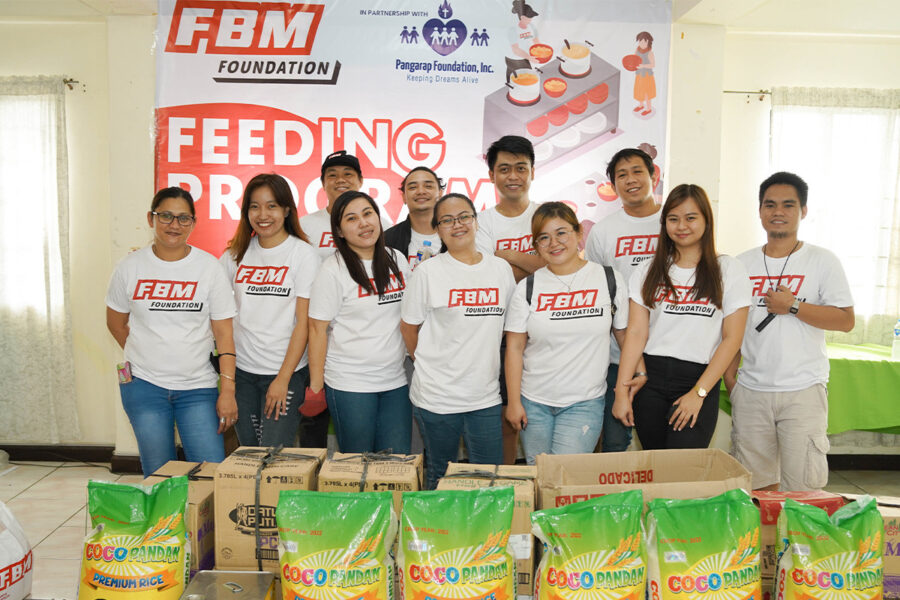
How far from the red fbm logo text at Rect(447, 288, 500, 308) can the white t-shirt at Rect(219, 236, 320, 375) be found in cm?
61

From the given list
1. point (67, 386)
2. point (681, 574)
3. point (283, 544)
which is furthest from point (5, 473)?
point (681, 574)

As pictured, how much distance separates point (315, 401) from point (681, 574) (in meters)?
1.58

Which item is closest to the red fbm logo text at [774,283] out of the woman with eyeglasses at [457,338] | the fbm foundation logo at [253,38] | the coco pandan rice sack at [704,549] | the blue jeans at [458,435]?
the woman with eyeglasses at [457,338]

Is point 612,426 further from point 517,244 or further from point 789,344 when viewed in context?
point 517,244

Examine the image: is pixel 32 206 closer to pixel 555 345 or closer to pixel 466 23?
pixel 466 23

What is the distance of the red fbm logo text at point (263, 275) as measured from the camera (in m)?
2.57

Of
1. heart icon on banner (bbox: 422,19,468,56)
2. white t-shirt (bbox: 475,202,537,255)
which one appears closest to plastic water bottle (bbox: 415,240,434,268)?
white t-shirt (bbox: 475,202,537,255)

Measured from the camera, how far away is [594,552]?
1445 millimetres

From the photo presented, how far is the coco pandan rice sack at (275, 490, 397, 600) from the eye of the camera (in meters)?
1.45

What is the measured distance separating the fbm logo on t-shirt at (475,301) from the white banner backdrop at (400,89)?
5.60 ft

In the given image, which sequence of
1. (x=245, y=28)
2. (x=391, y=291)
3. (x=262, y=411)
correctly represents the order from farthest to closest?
1. (x=245, y=28)
2. (x=262, y=411)
3. (x=391, y=291)

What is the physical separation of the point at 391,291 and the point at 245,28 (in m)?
2.18

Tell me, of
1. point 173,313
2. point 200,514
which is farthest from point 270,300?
point 200,514

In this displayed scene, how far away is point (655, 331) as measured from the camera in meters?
2.36
